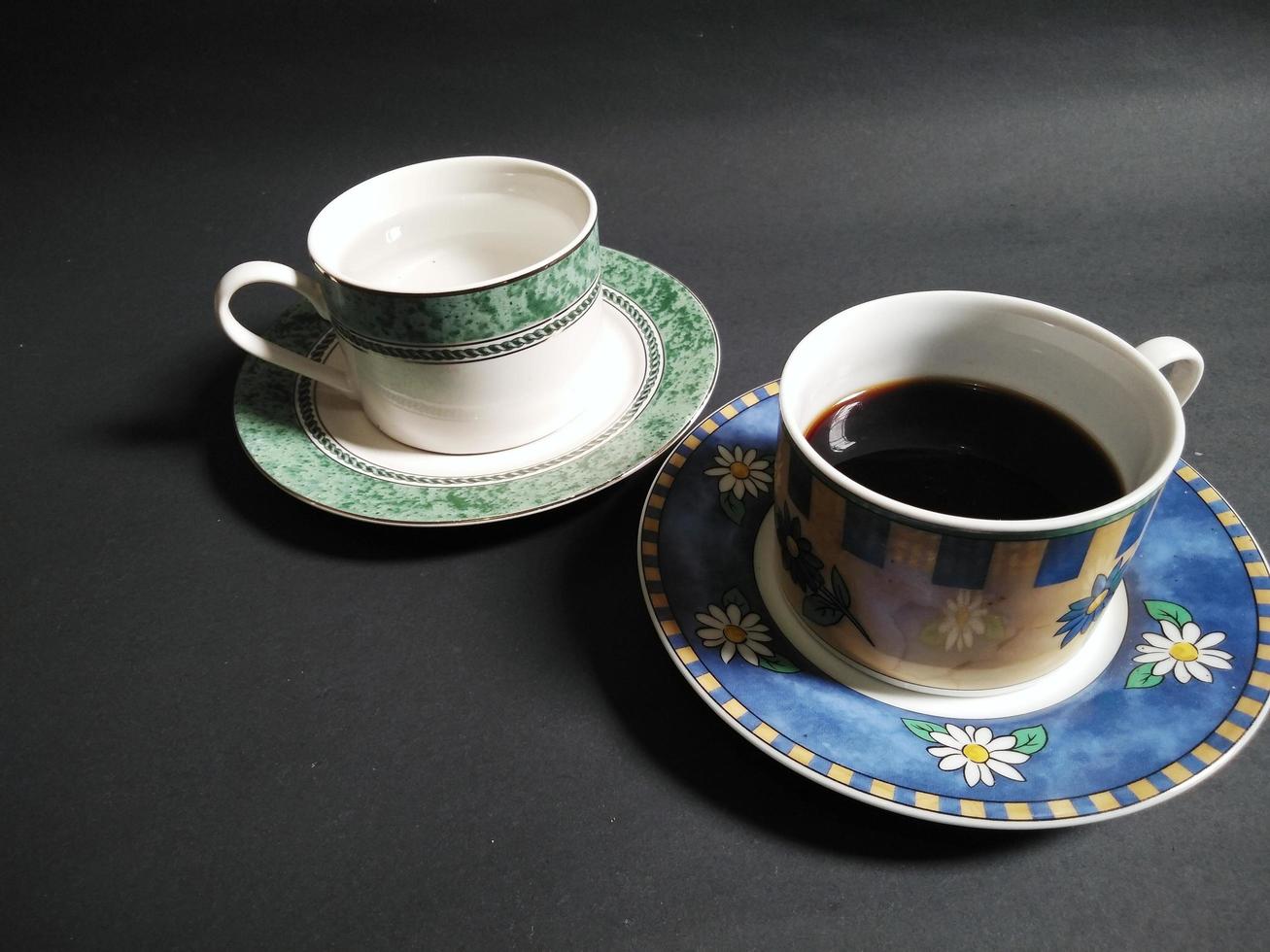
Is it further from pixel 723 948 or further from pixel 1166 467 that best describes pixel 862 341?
pixel 723 948

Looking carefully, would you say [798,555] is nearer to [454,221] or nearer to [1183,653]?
[1183,653]

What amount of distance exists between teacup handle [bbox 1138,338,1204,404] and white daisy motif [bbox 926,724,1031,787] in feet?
0.68

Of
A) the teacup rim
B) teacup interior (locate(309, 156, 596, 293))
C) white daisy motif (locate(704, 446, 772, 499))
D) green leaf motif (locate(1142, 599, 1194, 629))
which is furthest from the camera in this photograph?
teacup interior (locate(309, 156, 596, 293))

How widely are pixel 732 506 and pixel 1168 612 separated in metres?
0.26

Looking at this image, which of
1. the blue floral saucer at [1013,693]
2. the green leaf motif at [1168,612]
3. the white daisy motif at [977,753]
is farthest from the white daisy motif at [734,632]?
the green leaf motif at [1168,612]

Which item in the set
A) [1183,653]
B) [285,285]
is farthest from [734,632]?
[285,285]

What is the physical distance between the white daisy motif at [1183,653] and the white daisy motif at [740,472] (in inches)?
9.5

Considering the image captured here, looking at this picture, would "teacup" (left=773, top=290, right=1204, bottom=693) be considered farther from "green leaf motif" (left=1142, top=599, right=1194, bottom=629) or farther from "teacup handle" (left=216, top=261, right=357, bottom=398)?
"teacup handle" (left=216, top=261, right=357, bottom=398)

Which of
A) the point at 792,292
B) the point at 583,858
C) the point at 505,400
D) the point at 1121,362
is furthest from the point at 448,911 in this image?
the point at 792,292

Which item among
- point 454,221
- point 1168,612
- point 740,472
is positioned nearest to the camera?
point 1168,612

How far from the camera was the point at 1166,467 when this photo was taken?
456mm

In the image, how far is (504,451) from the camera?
73 cm

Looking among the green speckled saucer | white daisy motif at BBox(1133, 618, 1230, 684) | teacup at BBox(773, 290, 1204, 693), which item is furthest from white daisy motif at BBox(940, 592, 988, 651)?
the green speckled saucer

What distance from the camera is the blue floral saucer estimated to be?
0.46 m
